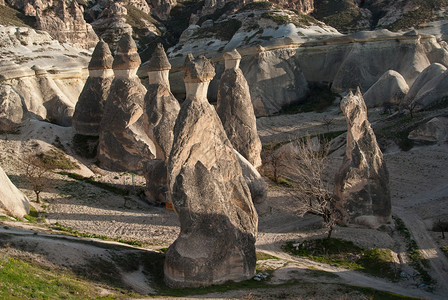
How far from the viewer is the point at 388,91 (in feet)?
115

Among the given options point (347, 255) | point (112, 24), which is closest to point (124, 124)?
point (347, 255)

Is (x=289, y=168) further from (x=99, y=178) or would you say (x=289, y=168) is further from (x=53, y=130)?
(x=53, y=130)

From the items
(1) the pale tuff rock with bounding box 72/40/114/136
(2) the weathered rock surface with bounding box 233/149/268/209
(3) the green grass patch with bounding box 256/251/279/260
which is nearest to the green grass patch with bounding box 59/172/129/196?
(1) the pale tuff rock with bounding box 72/40/114/136

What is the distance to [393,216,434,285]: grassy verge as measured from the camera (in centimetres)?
1518

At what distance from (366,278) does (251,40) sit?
33220 millimetres

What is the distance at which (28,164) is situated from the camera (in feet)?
69.9

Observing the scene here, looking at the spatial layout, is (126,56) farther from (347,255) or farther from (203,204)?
(347,255)

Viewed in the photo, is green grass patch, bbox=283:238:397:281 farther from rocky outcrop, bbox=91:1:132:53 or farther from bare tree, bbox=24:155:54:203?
rocky outcrop, bbox=91:1:132:53

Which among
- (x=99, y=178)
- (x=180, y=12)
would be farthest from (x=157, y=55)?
(x=180, y=12)

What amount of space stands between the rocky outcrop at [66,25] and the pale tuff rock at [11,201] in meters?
42.2

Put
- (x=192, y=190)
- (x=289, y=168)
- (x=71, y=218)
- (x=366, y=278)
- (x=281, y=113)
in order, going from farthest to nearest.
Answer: (x=281, y=113) < (x=289, y=168) < (x=71, y=218) < (x=366, y=278) < (x=192, y=190)

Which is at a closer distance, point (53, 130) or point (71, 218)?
point (71, 218)

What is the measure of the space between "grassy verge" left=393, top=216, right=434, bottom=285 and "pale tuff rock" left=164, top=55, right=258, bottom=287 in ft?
17.0

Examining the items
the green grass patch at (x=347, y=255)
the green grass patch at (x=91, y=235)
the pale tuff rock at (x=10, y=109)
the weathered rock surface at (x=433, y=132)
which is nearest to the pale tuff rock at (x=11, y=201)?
the green grass patch at (x=91, y=235)
